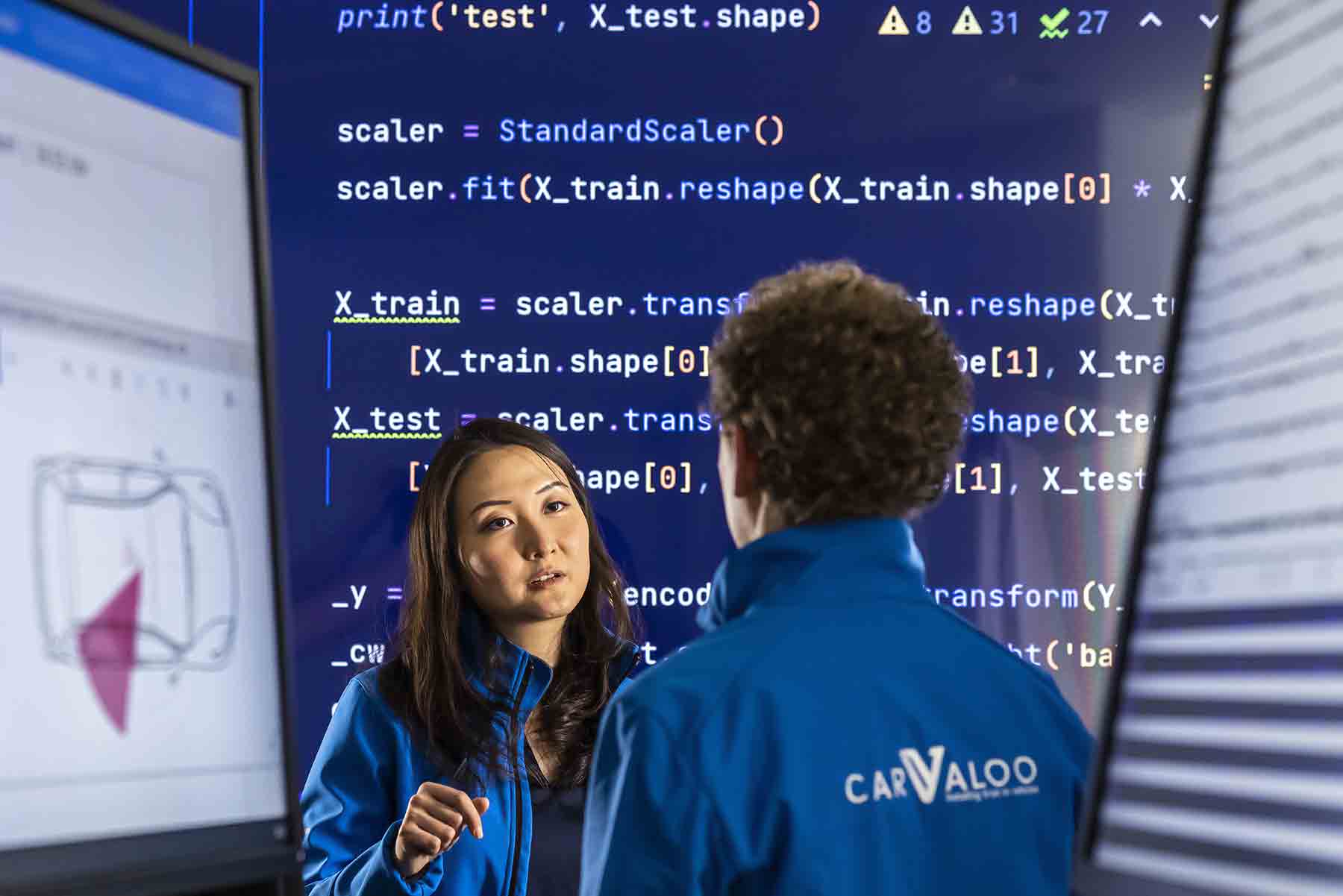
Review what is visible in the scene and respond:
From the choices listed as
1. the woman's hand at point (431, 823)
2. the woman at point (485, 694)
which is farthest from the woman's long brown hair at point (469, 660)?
the woman's hand at point (431, 823)

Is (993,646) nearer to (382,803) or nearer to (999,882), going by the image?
(999,882)

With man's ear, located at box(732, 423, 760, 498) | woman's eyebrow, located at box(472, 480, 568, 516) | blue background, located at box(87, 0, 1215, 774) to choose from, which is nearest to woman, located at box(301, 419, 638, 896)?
woman's eyebrow, located at box(472, 480, 568, 516)

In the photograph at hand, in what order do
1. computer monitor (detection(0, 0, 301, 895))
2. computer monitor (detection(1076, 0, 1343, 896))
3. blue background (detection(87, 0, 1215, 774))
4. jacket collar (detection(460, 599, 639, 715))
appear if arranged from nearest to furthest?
computer monitor (detection(1076, 0, 1343, 896))
computer monitor (detection(0, 0, 301, 895))
jacket collar (detection(460, 599, 639, 715))
blue background (detection(87, 0, 1215, 774))

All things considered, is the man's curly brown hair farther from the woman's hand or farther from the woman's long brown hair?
the woman's long brown hair

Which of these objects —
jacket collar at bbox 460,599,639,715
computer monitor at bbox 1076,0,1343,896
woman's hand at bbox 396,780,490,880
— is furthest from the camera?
jacket collar at bbox 460,599,639,715

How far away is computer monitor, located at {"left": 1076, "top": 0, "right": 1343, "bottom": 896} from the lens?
0.47 m

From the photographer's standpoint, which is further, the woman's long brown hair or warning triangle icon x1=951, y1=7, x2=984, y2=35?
warning triangle icon x1=951, y1=7, x2=984, y2=35

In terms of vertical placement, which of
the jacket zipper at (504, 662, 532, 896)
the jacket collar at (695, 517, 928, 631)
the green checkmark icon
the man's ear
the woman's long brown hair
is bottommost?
the jacket zipper at (504, 662, 532, 896)

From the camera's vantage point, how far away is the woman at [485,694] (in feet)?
7.04

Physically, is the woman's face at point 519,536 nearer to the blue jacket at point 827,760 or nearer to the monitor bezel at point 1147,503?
the blue jacket at point 827,760

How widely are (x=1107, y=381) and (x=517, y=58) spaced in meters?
1.37

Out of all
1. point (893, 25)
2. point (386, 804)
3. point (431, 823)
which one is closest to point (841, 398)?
point (431, 823)

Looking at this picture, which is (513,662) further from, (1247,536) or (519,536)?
(1247,536)

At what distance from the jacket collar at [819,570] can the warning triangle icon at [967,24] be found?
1.82m
